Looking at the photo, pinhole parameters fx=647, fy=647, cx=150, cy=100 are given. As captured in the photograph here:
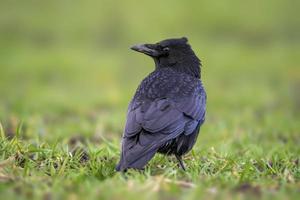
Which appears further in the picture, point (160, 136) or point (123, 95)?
point (123, 95)

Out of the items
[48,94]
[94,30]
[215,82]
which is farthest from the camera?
[94,30]

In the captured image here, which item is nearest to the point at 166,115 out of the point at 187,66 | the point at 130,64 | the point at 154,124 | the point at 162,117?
the point at 162,117

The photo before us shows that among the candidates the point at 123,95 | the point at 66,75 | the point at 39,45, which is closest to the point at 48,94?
the point at 123,95

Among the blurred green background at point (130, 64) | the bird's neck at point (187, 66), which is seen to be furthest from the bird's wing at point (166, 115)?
the blurred green background at point (130, 64)

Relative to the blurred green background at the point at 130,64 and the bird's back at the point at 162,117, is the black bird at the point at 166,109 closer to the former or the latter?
the bird's back at the point at 162,117

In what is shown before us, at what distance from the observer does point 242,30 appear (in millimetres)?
21047

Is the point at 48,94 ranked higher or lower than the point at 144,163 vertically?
lower

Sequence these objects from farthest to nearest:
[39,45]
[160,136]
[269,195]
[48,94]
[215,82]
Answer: [39,45]
[215,82]
[48,94]
[160,136]
[269,195]

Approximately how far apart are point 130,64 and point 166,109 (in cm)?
1126

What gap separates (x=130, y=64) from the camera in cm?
1722

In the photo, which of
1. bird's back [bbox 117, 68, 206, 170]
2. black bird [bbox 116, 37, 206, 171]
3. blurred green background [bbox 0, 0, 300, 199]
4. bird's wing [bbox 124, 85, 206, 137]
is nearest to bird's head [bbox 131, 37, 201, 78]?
black bird [bbox 116, 37, 206, 171]

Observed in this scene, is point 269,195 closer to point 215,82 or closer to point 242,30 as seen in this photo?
point 215,82

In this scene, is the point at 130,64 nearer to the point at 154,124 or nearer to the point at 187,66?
the point at 187,66

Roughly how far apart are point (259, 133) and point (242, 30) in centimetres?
1226
